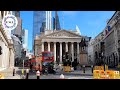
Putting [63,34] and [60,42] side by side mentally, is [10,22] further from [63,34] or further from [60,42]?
[60,42]

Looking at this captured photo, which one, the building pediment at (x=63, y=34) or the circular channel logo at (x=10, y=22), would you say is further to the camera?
the building pediment at (x=63, y=34)

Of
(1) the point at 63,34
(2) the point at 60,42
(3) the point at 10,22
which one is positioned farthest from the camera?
(2) the point at 60,42

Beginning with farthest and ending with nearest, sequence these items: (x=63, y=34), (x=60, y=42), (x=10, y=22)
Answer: (x=60, y=42)
(x=63, y=34)
(x=10, y=22)

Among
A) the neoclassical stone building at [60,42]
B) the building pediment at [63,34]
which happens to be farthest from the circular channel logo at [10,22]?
the building pediment at [63,34]

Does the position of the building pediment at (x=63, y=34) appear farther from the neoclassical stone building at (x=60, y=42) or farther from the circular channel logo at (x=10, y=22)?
the circular channel logo at (x=10, y=22)

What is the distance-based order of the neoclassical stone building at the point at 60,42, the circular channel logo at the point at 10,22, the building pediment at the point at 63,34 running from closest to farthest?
1. the circular channel logo at the point at 10,22
2. the building pediment at the point at 63,34
3. the neoclassical stone building at the point at 60,42

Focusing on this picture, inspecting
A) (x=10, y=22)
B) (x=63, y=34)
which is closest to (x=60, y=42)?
(x=63, y=34)

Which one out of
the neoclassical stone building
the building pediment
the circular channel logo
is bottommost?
the circular channel logo

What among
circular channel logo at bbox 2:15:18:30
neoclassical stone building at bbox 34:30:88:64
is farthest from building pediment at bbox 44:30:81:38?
circular channel logo at bbox 2:15:18:30

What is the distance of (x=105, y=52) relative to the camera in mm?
88875

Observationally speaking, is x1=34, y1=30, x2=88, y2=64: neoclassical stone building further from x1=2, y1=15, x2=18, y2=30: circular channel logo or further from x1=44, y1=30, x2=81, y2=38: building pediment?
x1=2, y1=15, x2=18, y2=30: circular channel logo

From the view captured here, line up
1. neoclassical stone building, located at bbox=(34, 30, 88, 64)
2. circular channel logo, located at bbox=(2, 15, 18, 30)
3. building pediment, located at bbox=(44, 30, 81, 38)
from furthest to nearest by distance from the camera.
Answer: neoclassical stone building, located at bbox=(34, 30, 88, 64) → building pediment, located at bbox=(44, 30, 81, 38) → circular channel logo, located at bbox=(2, 15, 18, 30)

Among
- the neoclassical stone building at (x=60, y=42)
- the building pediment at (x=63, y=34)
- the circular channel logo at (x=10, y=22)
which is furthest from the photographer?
the neoclassical stone building at (x=60, y=42)
